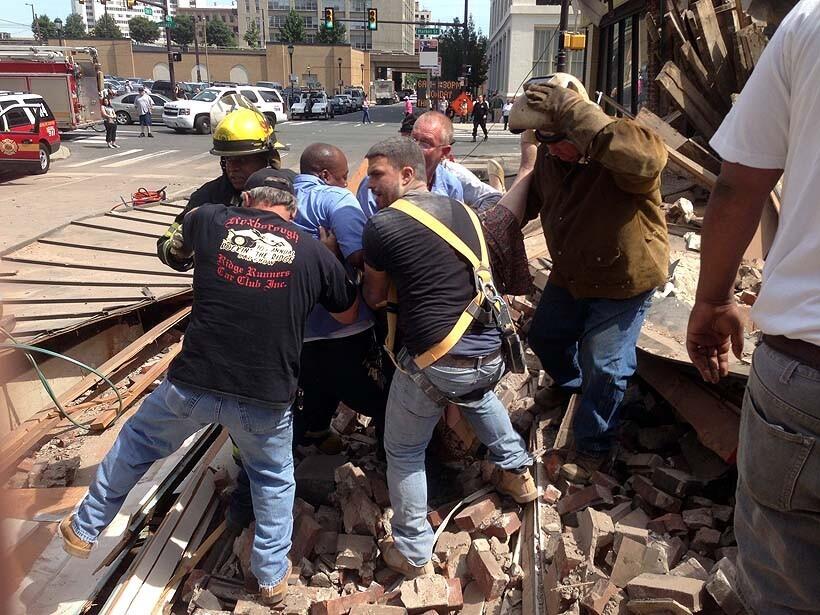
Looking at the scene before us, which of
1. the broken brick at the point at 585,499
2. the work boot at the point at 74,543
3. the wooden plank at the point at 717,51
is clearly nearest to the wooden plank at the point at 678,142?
the wooden plank at the point at 717,51

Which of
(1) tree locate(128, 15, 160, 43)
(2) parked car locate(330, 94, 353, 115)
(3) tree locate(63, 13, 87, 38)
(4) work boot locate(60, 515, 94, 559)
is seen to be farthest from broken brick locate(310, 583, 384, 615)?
(3) tree locate(63, 13, 87, 38)

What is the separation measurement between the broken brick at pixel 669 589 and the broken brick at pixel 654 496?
60 cm

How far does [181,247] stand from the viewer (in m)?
3.25

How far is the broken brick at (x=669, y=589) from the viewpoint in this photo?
2.29 m

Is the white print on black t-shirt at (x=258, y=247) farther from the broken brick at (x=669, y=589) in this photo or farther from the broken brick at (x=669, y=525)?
the broken brick at (x=669, y=525)

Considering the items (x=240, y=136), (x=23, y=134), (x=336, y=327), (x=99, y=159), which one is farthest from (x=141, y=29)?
(x=336, y=327)

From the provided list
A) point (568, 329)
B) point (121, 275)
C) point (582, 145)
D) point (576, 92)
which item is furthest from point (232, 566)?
point (121, 275)

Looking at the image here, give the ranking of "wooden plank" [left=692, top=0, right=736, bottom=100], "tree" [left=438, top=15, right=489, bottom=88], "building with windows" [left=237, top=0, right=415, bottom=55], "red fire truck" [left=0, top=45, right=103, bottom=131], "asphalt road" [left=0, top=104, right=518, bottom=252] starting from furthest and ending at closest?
1. "building with windows" [left=237, top=0, right=415, bottom=55]
2. "tree" [left=438, top=15, right=489, bottom=88]
3. "red fire truck" [left=0, top=45, right=103, bottom=131]
4. "asphalt road" [left=0, top=104, right=518, bottom=252]
5. "wooden plank" [left=692, top=0, right=736, bottom=100]

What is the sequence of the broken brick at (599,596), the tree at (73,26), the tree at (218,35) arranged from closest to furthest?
the broken brick at (599,596), the tree at (218,35), the tree at (73,26)

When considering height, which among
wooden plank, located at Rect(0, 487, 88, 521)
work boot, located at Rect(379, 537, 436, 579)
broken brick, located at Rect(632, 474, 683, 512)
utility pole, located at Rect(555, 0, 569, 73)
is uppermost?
utility pole, located at Rect(555, 0, 569, 73)

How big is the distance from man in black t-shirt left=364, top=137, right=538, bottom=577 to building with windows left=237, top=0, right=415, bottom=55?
105 m

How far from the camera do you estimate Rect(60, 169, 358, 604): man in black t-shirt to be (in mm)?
2766

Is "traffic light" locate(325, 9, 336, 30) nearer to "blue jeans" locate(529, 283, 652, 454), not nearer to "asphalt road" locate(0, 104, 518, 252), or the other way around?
"asphalt road" locate(0, 104, 518, 252)

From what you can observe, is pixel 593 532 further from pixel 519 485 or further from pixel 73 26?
pixel 73 26
